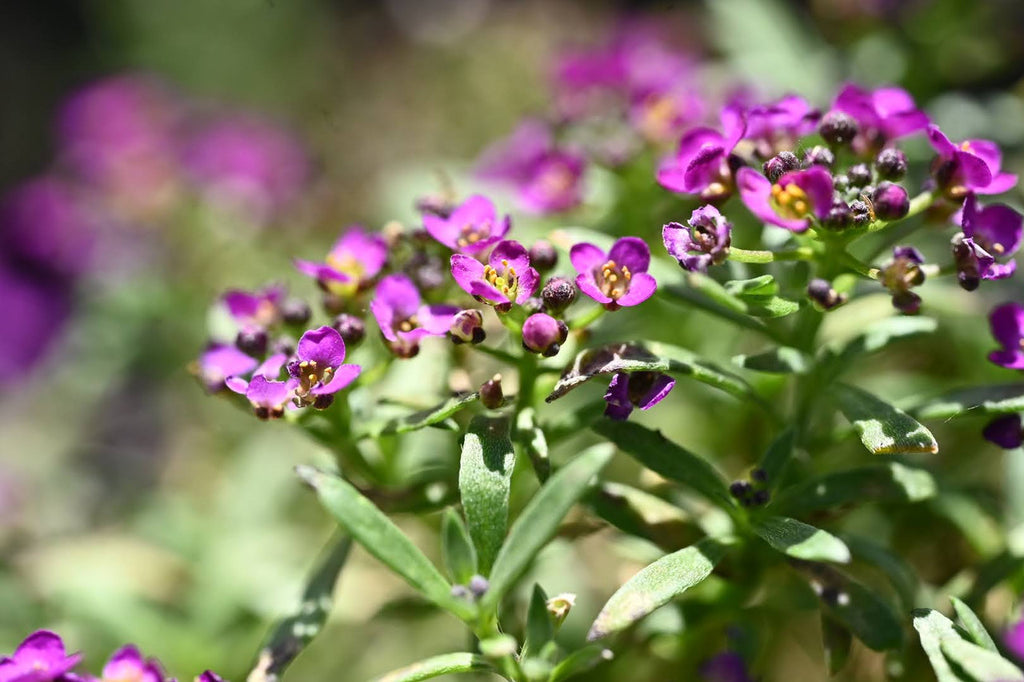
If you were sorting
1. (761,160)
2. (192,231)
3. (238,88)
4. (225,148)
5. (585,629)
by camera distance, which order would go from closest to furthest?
(761,160)
(585,629)
(192,231)
(225,148)
(238,88)

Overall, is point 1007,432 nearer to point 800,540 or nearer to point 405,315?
point 800,540

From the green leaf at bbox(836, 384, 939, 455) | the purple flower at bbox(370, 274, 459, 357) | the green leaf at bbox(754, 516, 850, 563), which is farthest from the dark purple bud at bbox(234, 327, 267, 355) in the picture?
the green leaf at bbox(836, 384, 939, 455)

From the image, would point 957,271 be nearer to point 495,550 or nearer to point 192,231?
point 495,550

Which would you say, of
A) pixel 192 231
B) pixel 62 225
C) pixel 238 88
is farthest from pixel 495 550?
pixel 238 88

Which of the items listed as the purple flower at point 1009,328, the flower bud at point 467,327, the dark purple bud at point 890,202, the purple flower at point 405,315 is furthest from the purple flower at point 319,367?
the purple flower at point 1009,328

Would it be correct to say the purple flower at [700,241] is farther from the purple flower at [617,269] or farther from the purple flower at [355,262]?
the purple flower at [355,262]

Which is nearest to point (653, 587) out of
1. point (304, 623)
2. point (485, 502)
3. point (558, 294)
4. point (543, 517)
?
point (543, 517)
